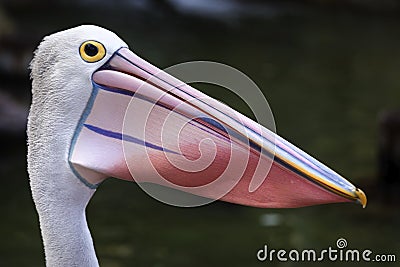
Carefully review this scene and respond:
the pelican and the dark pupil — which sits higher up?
the dark pupil

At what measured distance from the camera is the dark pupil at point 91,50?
290 cm

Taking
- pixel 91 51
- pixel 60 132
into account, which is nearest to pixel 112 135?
pixel 60 132

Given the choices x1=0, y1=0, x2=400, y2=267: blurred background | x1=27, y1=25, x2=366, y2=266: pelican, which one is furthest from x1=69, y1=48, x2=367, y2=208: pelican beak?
x1=0, y1=0, x2=400, y2=267: blurred background

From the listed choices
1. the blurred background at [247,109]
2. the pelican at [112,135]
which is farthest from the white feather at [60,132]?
the blurred background at [247,109]

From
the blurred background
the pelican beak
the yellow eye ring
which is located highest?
the blurred background

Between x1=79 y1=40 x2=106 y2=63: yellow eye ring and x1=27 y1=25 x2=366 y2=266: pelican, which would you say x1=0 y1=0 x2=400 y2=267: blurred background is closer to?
x1=27 y1=25 x2=366 y2=266: pelican

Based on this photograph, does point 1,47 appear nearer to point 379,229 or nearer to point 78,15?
point 78,15

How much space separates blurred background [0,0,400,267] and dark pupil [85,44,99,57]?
13.2ft

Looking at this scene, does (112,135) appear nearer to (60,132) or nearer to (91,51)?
(60,132)

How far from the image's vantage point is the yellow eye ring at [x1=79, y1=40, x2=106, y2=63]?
2893 mm

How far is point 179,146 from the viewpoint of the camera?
2.86 metres

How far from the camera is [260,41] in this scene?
14031 millimetres

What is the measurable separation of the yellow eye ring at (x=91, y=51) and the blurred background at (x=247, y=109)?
403cm

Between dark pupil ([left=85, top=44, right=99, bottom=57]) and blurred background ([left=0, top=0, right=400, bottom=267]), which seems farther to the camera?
blurred background ([left=0, top=0, right=400, bottom=267])
